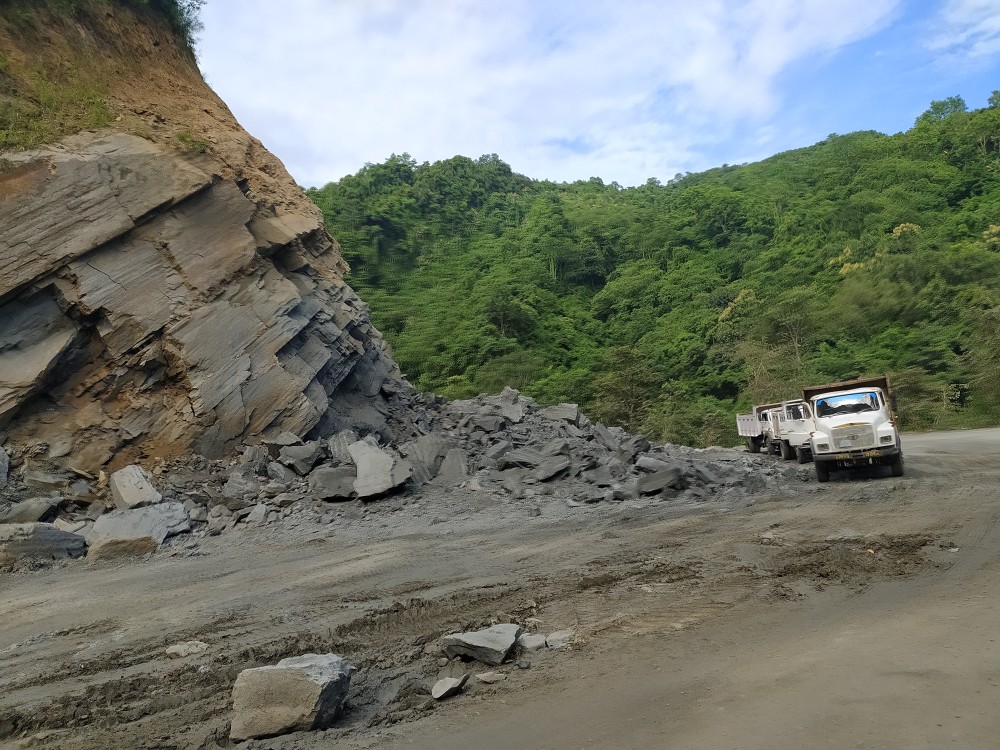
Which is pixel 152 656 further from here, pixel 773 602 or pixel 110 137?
pixel 110 137

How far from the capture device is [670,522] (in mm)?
10742

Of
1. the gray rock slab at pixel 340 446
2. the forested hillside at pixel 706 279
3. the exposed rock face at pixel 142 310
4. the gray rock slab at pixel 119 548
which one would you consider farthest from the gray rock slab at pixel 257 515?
the forested hillside at pixel 706 279

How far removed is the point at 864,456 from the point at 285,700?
12.8 metres

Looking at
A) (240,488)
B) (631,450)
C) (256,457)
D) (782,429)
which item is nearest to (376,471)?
(240,488)

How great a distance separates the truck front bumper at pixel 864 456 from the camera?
43.5 feet

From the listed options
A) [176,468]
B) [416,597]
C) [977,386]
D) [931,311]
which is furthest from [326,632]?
[931,311]

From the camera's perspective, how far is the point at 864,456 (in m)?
13.3

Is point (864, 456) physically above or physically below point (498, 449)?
below

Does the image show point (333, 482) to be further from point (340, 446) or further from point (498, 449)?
point (498, 449)

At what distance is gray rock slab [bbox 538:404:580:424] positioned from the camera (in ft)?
71.4

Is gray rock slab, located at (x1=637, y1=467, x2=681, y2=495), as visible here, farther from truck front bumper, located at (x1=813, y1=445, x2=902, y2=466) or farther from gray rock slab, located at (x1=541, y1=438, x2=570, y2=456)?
truck front bumper, located at (x1=813, y1=445, x2=902, y2=466)

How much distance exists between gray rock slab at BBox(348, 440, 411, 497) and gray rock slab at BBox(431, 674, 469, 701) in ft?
29.1

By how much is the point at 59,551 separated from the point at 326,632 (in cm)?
744

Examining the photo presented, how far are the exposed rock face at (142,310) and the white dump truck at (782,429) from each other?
41.8ft
